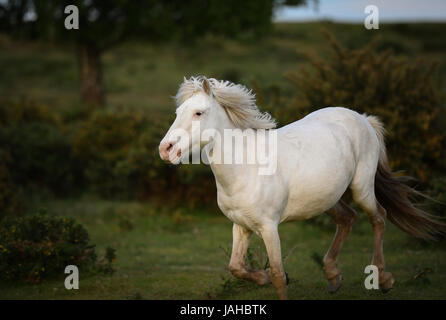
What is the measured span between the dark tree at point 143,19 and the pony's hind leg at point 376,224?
14.7m

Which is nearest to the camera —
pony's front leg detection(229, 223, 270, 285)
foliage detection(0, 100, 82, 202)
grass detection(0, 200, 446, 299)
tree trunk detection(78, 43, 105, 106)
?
pony's front leg detection(229, 223, 270, 285)

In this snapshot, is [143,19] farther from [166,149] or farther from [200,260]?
[166,149]

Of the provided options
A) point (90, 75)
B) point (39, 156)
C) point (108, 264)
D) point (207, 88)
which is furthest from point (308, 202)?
point (90, 75)

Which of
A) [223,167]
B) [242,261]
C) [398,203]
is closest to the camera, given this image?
[223,167]

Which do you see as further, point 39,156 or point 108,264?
point 39,156

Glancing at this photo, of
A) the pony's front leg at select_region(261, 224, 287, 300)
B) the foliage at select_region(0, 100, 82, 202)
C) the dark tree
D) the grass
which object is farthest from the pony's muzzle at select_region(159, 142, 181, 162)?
the dark tree

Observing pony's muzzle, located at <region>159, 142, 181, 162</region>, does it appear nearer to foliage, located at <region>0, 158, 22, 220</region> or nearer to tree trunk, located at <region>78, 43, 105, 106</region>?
foliage, located at <region>0, 158, 22, 220</region>

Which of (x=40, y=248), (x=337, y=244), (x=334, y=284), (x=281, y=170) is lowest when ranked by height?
(x=334, y=284)

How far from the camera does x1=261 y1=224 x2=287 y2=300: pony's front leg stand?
4914mm

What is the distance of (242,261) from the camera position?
17.0 ft

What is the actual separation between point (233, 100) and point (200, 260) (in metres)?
4.14

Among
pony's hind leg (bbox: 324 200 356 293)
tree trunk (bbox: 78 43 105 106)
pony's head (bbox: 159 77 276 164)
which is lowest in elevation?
pony's hind leg (bbox: 324 200 356 293)

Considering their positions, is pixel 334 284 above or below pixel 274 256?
below

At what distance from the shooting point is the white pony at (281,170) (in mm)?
4758
